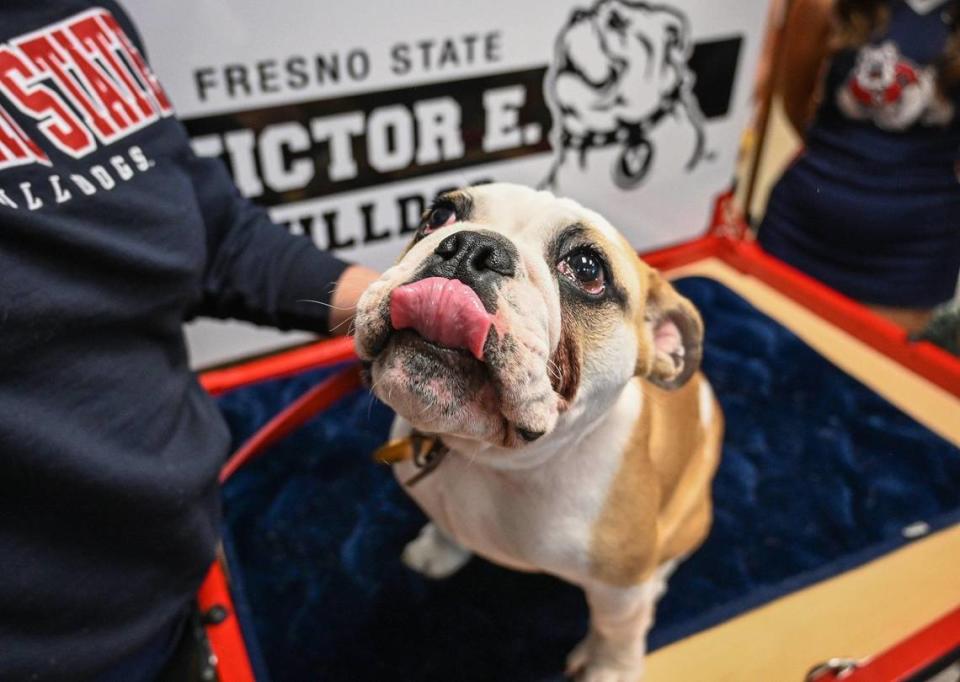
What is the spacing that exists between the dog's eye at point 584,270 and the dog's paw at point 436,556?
1.64 feet

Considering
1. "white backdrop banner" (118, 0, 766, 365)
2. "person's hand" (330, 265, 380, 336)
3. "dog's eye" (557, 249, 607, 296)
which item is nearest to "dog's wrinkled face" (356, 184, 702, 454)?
"dog's eye" (557, 249, 607, 296)

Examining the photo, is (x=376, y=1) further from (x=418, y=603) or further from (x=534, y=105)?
(x=418, y=603)

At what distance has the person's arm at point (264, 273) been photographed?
866 millimetres

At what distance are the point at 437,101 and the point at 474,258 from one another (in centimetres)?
88

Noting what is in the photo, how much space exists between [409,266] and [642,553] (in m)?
0.38

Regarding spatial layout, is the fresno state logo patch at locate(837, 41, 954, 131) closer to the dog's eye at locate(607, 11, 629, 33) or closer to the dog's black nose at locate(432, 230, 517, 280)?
the dog's eye at locate(607, 11, 629, 33)

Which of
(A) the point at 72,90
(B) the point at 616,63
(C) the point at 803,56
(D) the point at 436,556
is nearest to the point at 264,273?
(A) the point at 72,90

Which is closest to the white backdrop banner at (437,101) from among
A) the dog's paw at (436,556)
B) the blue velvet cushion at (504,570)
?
the blue velvet cushion at (504,570)

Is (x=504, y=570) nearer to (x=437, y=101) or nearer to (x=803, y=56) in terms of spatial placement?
(x=437, y=101)

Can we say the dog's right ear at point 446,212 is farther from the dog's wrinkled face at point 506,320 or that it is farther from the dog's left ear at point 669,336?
the dog's left ear at point 669,336

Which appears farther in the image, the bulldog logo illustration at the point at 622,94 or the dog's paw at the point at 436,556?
the bulldog logo illustration at the point at 622,94

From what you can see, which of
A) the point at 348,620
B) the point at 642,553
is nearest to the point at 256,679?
the point at 348,620

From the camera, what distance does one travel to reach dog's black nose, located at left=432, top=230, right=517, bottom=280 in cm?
51

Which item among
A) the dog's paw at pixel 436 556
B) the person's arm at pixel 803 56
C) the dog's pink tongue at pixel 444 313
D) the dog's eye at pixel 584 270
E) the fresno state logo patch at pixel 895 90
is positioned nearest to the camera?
the dog's pink tongue at pixel 444 313
